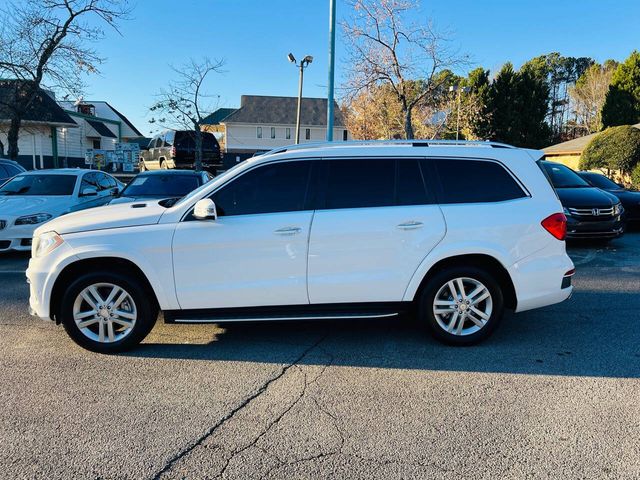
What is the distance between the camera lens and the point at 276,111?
5750 cm

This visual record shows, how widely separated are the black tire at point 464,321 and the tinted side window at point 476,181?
0.70 m

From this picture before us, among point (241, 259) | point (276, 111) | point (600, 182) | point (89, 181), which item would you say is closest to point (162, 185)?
point (89, 181)

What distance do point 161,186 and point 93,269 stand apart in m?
5.59

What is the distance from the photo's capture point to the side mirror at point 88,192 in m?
10.4

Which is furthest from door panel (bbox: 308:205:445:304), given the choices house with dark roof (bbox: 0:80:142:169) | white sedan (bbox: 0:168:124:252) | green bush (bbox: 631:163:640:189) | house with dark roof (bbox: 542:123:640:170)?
house with dark roof (bbox: 542:123:640:170)

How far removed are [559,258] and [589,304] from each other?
1.95 metres

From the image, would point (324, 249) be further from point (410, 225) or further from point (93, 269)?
point (93, 269)

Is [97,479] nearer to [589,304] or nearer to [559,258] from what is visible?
[559,258]

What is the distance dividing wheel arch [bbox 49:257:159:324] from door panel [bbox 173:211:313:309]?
36cm

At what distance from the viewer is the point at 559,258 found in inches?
183

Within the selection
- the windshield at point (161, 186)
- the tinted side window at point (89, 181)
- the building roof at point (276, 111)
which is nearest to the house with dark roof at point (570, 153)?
the windshield at point (161, 186)

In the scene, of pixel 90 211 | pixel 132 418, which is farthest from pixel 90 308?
pixel 132 418

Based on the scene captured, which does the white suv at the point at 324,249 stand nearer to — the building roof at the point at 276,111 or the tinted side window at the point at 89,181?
the tinted side window at the point at 89,181

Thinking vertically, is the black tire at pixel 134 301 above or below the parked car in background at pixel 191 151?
below
